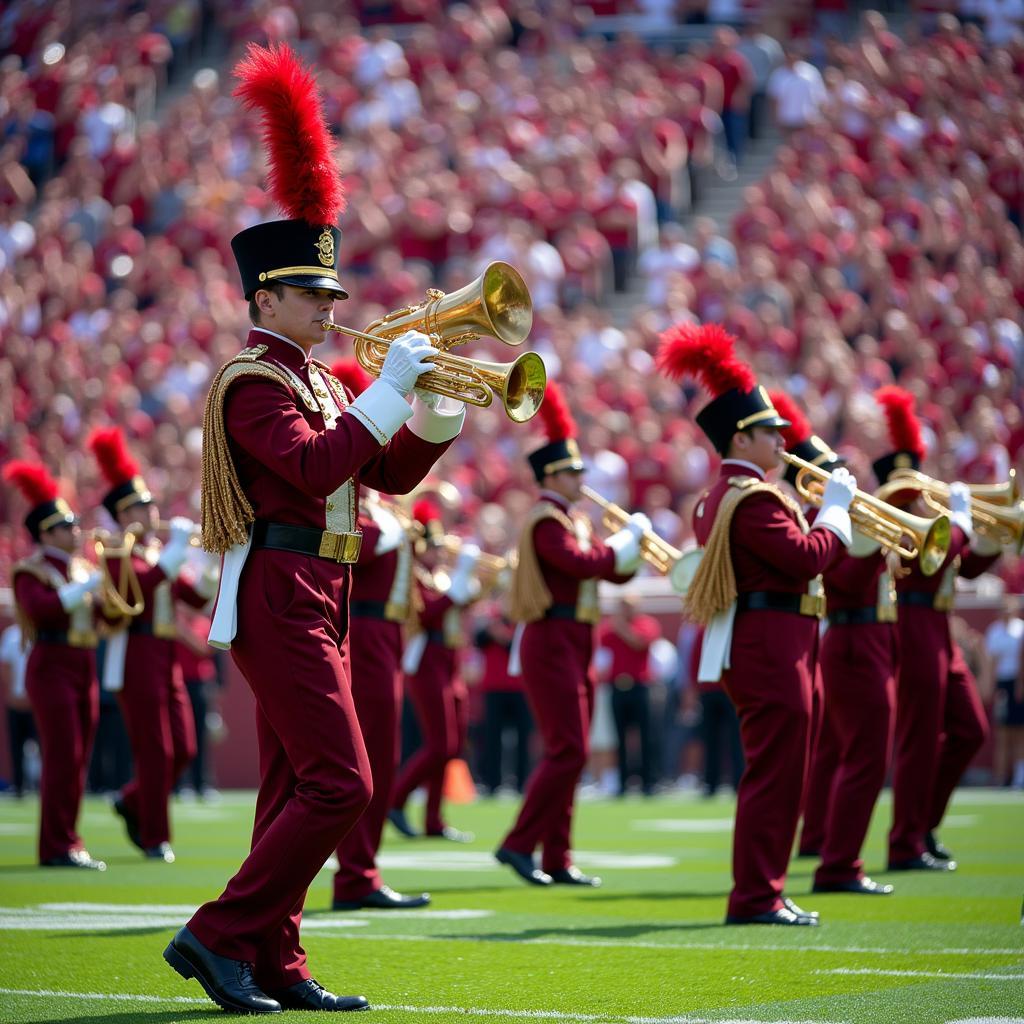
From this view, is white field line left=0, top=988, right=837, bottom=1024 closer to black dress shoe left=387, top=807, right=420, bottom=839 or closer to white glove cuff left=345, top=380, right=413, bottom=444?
white glove cuff left=345, top=380, right=413, bottom=444

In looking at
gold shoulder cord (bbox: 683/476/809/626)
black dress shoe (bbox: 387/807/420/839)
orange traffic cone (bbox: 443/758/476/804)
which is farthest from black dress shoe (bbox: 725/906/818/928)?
orange traffic cone (bbox: 443/758/476/804)

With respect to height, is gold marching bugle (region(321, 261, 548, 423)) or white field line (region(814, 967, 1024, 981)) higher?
gold marching bugle (region(321, 261, 548, 423))

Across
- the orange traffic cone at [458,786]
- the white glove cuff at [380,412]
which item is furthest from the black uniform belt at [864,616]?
the orange traffic cone at [458,786]

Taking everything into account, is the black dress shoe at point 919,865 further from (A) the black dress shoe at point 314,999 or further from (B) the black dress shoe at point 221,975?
(B) the black dress shoe at point 221,975

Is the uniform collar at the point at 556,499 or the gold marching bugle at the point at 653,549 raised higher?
the uniform collar at the point at 556,499

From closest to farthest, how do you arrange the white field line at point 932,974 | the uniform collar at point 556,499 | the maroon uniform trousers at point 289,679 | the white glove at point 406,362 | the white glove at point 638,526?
the maroon uniform trousers at point 289,679
the white glove at point 406,362
the white field line at point 932,974
the white glove at point 638,526
the uniform collar at point 556,499

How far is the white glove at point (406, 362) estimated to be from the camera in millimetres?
5719

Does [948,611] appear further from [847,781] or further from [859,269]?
[859,269]

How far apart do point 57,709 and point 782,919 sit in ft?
16.7

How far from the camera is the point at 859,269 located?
2111 centimetres

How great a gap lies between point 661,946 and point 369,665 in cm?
231

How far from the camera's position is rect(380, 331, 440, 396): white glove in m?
5.72

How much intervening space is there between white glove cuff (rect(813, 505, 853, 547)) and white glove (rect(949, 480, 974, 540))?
2226mm

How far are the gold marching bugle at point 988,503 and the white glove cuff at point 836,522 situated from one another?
2230 mm
